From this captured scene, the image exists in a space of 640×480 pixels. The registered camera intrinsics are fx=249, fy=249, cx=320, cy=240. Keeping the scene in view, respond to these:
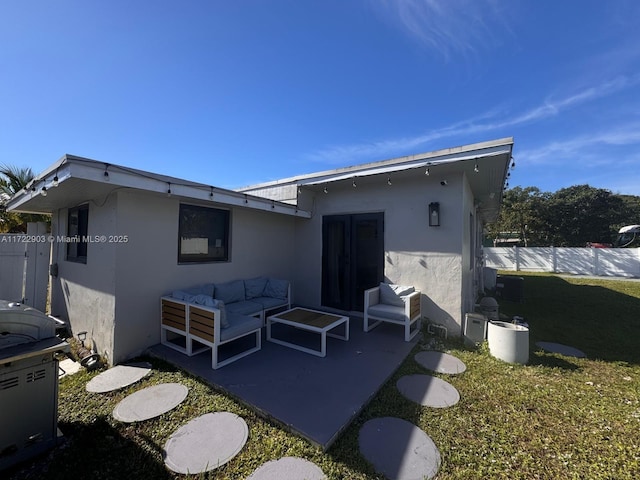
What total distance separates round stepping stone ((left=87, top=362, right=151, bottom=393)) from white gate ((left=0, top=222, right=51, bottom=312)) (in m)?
3.97

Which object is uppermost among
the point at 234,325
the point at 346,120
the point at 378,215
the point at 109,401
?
the point at 346,120

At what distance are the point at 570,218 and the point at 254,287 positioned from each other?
33.2m

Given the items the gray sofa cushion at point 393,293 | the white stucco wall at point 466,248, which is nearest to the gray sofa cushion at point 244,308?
the gray sofa cushion at point 393,293

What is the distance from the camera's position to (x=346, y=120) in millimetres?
8336

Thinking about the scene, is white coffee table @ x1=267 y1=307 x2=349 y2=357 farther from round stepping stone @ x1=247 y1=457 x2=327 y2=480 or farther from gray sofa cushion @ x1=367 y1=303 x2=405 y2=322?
round stepping stone @ x1=247 y1=457 x2=327 y2=480

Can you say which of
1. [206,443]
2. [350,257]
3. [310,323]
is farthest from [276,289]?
[206,443]

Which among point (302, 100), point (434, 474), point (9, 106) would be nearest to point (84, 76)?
point (9, 106)

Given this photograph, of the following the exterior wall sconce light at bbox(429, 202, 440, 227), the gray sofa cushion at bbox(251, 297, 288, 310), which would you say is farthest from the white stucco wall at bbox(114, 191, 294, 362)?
the exterior wall sconce light at bbox(429, 202, 440, 227)

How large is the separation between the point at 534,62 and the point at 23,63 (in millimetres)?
10553

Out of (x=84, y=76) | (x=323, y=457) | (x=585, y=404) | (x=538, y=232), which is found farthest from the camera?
(x=538, y=232)

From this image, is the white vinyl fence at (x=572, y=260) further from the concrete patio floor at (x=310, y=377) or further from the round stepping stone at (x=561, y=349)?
the concrete patio floor at (x=310, y=377)

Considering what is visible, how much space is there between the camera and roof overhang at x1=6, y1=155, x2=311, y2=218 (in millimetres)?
3201

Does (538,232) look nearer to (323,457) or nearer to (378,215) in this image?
(378,215)

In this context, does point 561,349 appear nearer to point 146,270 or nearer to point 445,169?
point 445,169
